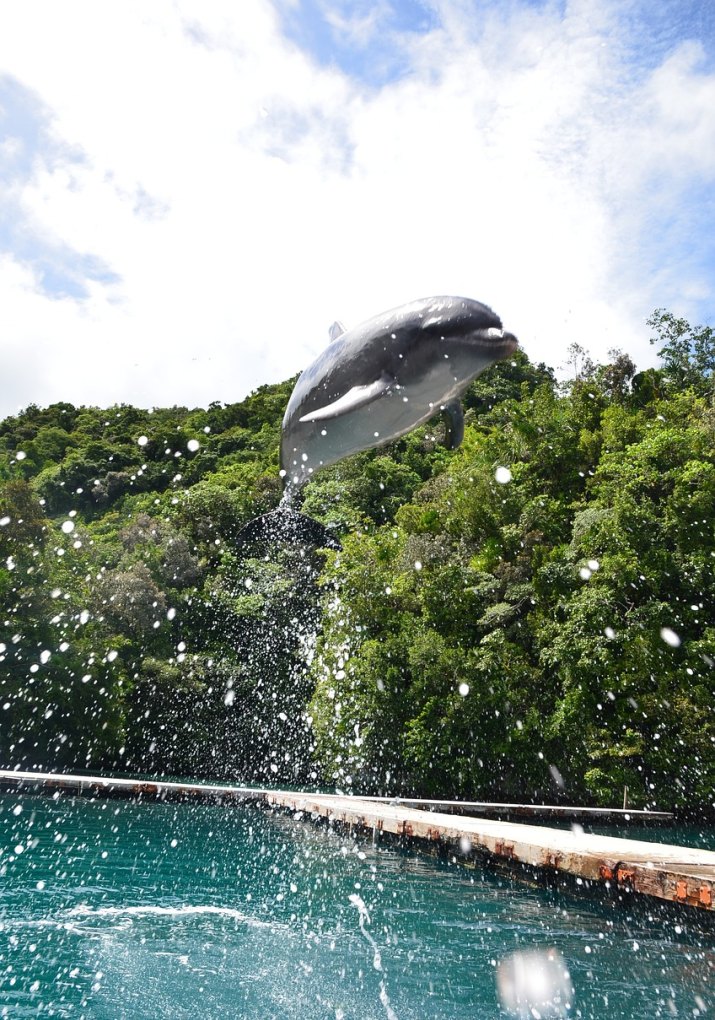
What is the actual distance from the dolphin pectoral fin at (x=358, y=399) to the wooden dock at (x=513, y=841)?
12.3 ft

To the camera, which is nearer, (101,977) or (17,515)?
(101,977)

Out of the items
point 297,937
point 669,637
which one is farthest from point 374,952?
point 669,637

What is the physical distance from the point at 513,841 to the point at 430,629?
10.0 metres

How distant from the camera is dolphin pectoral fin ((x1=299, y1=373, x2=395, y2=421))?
3917mm

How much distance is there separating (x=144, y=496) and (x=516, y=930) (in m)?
30.2

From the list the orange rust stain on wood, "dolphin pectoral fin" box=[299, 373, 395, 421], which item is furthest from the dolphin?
the orange rust stain on wood

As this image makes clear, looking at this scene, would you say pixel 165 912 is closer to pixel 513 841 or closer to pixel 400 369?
pixel 513 841

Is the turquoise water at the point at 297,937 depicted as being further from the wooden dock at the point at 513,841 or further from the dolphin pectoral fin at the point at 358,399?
the dolphin pectoral fin at the point at 358,399

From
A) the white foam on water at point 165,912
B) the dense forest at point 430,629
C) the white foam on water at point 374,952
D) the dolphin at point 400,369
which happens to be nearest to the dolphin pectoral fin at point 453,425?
the dolphin at point 400,369

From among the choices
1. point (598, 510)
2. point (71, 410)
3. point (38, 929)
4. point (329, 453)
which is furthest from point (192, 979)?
point (71, 410)

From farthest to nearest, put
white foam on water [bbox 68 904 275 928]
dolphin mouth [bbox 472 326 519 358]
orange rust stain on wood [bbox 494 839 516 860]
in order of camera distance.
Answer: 1. orange rust stain on wood [bbox 494 839 516 860]
2. white foam on water [bbox 68 904 275 928]
3. dolphin mouth [bbox 472 326 519 358]

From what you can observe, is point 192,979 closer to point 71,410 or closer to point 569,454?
point 569,454

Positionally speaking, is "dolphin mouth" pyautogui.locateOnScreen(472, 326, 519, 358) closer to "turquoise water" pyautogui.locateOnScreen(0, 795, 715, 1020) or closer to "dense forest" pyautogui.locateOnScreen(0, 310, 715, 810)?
"turquoise water" pyautogui.locateOnScreen(0, 795, 715, 1020)

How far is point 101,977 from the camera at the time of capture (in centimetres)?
458
